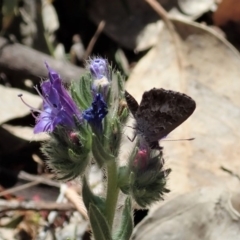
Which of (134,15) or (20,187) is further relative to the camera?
(134,15)

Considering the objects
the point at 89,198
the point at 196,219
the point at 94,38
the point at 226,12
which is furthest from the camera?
the point at 226,12

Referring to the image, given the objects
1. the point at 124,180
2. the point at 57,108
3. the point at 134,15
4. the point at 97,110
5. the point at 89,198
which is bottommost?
the point at 134,15

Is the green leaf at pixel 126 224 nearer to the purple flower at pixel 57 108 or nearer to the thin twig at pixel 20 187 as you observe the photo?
the purple flower at pixel 57 108

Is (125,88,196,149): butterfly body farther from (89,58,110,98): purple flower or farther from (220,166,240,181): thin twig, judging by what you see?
(220,166,240,181): thin twig

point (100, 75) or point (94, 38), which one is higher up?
point (100, 75)

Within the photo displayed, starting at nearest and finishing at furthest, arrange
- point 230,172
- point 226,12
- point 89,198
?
point 89,198, point 230,172, point 226,12

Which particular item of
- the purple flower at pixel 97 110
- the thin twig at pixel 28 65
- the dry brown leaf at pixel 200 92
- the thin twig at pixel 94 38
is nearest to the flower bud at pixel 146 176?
the purple flower at pixel 97 110

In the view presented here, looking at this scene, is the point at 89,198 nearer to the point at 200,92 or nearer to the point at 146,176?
the point at 146,176

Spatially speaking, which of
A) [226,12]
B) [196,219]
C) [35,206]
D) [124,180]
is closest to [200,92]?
[226,12]
